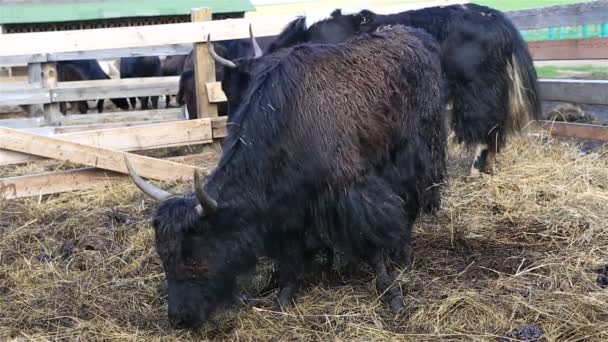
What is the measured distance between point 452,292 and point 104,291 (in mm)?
2209

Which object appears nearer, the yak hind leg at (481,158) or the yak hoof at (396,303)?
the yak hoof at (396,303)

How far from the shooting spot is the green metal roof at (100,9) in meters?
14.5

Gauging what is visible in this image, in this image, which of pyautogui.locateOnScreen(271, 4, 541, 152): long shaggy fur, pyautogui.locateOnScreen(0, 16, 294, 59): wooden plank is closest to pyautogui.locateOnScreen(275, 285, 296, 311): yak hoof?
pyautogui.locateOnScreen(271, 4, 541, 152): long shaggy fur

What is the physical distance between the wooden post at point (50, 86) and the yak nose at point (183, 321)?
272 inches

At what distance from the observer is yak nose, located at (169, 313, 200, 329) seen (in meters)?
3.61

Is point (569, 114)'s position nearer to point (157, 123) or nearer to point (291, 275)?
point (157, 123)

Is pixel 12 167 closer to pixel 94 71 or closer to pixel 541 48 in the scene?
pixel 94 71

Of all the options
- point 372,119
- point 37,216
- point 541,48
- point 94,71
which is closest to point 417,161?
point 372,119

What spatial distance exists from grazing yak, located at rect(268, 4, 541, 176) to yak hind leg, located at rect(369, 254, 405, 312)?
2.83 metres

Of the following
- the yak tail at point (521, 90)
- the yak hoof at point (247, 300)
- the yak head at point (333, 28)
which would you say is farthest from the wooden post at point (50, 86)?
the yak hoof at point (247, 300)

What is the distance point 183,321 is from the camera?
3.63m

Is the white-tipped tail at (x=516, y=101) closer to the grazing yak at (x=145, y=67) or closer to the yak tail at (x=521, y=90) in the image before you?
the yak tail at (x=521, y=90)

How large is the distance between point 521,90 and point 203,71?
3.34 meters

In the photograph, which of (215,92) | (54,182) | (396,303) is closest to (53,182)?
(54,182)
